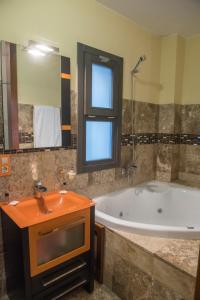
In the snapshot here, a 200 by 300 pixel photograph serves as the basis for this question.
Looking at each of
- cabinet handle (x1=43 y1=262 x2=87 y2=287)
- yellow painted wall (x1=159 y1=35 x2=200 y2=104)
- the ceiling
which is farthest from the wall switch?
yellow painted wall (x1=159 y1=35 x2=200 y2=104)

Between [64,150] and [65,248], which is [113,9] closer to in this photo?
[64,150]

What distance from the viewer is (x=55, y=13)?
1776 mm

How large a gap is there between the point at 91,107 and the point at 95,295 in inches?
67.2

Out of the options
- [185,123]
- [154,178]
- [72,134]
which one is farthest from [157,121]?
[72,134]

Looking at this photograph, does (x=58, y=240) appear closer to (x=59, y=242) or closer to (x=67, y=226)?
(x=59, y=242)

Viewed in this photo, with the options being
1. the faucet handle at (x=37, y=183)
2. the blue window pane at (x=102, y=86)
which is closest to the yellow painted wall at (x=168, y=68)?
the blue window pane at (x=102, y=86)

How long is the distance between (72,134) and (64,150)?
0.59 ft

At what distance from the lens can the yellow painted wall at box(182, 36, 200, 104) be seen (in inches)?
109

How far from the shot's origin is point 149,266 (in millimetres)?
1388

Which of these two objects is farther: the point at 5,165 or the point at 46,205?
the point at 46,205

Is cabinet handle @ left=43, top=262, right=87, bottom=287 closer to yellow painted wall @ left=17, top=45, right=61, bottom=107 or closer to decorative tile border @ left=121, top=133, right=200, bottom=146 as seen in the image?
yellow painted wall @ left=17, top=45, right=61, bottom=107

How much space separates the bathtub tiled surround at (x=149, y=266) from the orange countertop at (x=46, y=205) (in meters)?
0.37

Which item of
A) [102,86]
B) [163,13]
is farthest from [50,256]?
[163,13]

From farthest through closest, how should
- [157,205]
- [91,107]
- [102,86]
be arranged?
[157,205]
[102,86]
[91,107]
